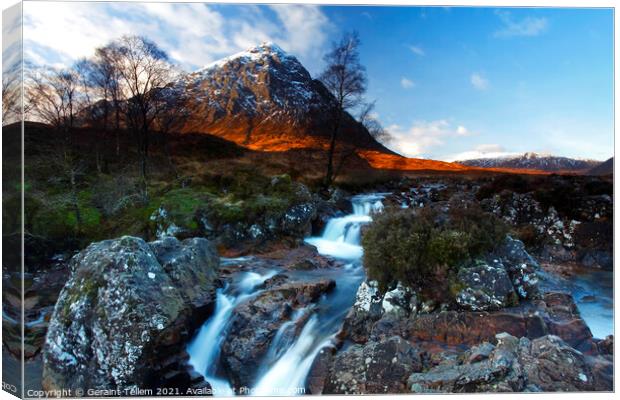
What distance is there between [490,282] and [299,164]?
126 inches

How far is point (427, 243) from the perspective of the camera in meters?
5.42

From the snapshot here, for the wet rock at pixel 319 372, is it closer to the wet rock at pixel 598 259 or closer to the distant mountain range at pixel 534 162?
the distant mountain range at pixel 534 162

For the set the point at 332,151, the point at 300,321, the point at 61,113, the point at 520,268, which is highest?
the point at 61,113

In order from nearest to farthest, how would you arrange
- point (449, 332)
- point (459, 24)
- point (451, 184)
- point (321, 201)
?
point (449, 332) < point (459, 24) < point (451, 184) < point (321, 201)

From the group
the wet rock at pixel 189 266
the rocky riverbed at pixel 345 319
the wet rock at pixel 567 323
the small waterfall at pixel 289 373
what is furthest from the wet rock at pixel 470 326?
the wet rock at pixel 189 266

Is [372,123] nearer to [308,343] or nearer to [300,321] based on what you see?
[300,321]

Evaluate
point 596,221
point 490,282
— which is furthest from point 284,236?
point 596,221

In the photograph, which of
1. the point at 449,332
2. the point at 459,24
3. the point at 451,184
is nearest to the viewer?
the point at 449,332

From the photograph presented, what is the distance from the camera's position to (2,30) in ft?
16.7

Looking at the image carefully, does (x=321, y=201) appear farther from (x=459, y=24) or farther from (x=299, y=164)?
(x=459, y=24)

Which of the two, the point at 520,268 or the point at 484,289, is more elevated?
the point at 520,268

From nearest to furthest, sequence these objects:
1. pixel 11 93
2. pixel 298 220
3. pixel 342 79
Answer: pixel 11 93 → pixel 342 79 → pixel 298 220

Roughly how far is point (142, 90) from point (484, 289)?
18.7 feet

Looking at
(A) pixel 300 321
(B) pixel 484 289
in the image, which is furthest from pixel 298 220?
(B) pixel 484 289
